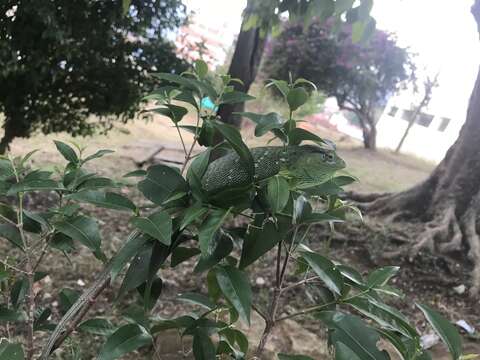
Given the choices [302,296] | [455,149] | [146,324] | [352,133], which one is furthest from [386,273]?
[352,133]

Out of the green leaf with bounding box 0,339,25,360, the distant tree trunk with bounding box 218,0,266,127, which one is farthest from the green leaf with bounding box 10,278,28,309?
the distant tree trunk with bounding box 218,0,266,127

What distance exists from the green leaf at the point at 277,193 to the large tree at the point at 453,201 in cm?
254

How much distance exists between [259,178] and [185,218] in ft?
0.48

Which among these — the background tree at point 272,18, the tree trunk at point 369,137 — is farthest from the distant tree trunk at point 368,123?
the background tree at point 272,18

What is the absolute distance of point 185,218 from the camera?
64cm

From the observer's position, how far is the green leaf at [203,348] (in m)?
0.83

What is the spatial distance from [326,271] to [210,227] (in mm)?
234

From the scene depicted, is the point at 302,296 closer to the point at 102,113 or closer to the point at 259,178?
the point at 259,178

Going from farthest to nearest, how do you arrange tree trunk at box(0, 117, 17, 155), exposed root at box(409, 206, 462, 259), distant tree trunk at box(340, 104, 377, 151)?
distant tree trunk at box(340, 104, 377, 151) → tree trunk at box(0, 117, 17, 155) → exposed root at box(409, 206, 462, 259)

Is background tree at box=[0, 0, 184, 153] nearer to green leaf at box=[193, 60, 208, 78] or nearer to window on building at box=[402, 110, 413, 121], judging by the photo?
green leaf at box=[193, 60, 208, 78]

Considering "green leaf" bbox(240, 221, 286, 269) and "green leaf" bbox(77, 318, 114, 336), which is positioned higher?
"green leaf" bbox(240, 221, 286, 269)

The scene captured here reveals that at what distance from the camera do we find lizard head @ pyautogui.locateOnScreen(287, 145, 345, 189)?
0.72 meters

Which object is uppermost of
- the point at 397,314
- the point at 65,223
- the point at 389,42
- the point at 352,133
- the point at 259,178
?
the point at 389,42

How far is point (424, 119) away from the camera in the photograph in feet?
37.3
